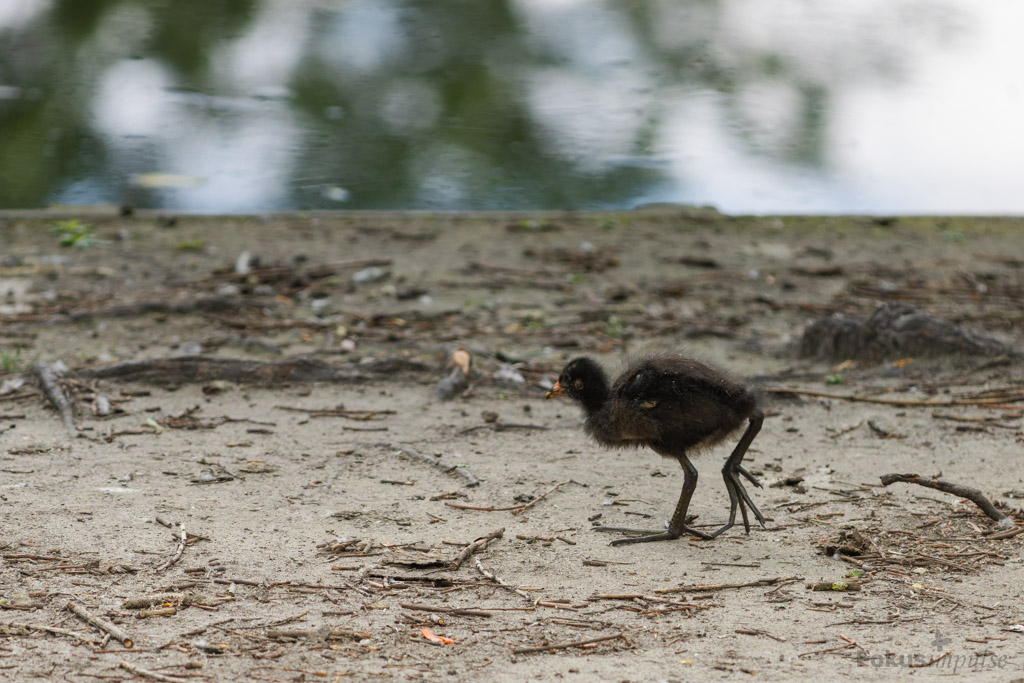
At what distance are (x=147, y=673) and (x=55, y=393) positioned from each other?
9.19ft

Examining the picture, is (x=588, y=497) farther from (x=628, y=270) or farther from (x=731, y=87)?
(x=731, y=87)

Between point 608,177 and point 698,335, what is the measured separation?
10.2 ft

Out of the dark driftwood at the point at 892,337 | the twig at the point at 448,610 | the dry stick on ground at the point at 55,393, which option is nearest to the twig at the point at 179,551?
the twig at the point at 448,610

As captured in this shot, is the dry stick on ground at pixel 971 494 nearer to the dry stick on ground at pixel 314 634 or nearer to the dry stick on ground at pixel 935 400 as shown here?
the dry stick on ground at pixel 935 400

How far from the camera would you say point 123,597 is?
3.12 m

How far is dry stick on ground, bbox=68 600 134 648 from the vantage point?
9.35ft

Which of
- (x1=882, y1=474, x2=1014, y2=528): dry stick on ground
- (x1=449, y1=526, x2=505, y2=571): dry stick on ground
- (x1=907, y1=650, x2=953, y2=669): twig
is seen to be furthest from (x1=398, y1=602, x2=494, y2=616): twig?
(x1=882, y1=474, x2=1014, y2=528): dry stick on ground

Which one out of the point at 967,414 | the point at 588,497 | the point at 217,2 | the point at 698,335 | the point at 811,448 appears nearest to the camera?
the point at 588,497

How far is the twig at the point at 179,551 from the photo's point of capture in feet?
11.0

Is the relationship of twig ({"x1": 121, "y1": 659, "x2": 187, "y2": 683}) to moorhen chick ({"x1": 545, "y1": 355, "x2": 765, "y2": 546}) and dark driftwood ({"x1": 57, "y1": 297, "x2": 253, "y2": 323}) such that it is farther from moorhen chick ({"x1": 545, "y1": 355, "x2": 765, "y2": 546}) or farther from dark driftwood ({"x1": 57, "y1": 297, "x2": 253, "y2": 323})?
dark driftwood ({"x1": 57, "y1": 297, "x2": 253, "y2": 323})

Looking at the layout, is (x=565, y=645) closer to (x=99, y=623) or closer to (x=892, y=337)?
(x=99, y=623)

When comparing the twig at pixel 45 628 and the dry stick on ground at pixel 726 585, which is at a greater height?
the dry stick on ground at pixel 726 585

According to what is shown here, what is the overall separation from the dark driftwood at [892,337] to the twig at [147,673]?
445 cm

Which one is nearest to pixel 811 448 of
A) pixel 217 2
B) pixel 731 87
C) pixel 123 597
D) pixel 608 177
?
pixel 123 597
